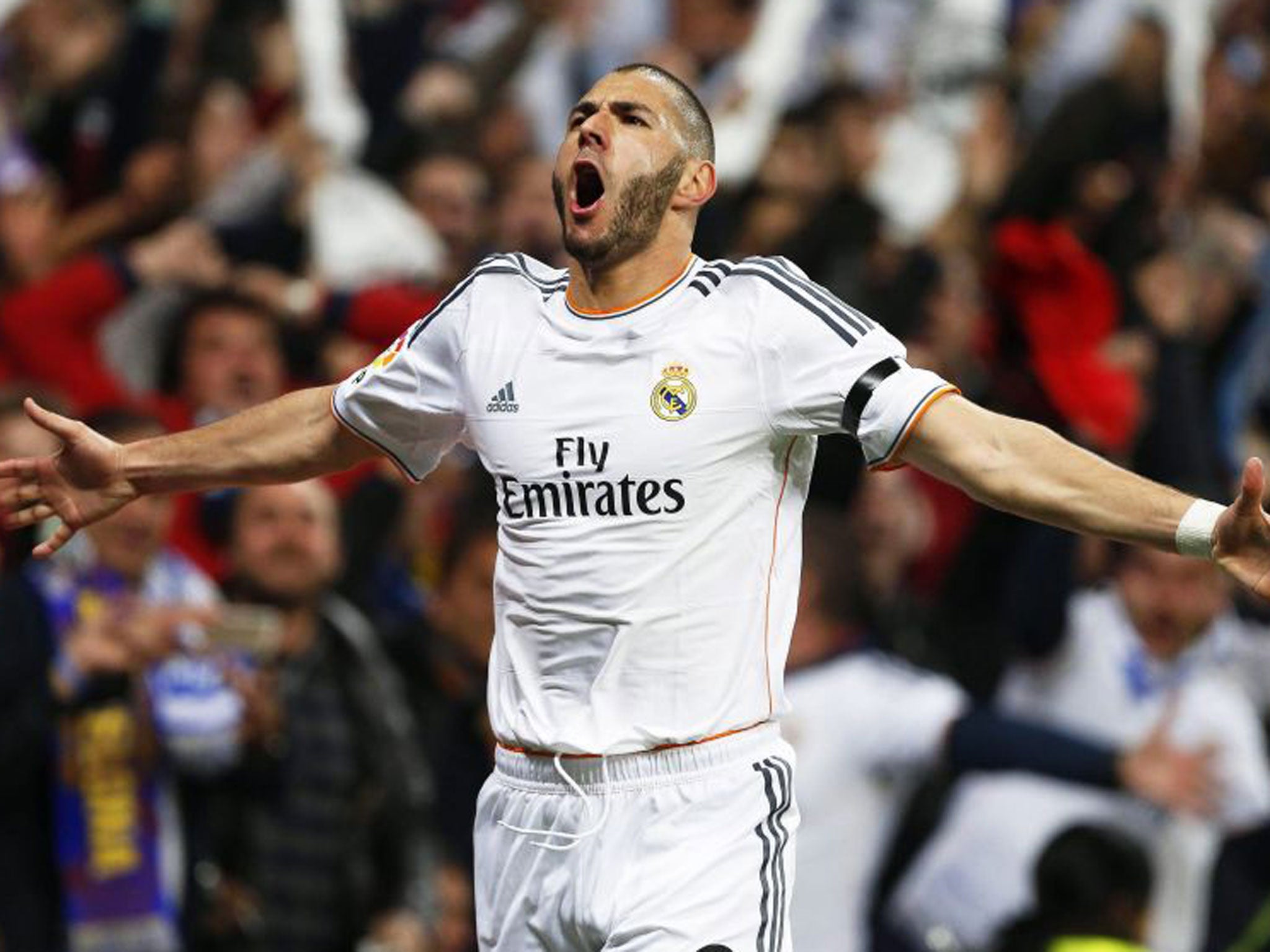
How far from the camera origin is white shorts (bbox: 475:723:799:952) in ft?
19.3

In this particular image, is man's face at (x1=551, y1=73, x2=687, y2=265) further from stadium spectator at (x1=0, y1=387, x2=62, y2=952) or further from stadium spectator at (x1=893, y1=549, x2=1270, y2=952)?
stadium spectator at (x1=893, y1=549, x2=1270, y2=952)

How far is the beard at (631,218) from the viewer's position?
607 cm

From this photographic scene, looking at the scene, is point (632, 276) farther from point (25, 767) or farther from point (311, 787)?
point (311, 787)

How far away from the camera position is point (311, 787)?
30.3 feet

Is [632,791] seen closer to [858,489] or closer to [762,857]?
[762,857]

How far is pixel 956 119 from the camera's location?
14.4 m

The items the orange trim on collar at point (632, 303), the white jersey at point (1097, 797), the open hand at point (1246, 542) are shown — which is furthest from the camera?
the white jersey at point (1097, 797)

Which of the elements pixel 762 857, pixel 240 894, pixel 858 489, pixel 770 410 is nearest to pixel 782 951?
pixel 762 857

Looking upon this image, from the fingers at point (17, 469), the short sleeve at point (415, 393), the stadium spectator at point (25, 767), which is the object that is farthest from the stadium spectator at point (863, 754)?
the fingers at point (17, 469)

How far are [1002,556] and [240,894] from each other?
349cm

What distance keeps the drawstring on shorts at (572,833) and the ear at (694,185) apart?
1.20m

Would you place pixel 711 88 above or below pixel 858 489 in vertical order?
above

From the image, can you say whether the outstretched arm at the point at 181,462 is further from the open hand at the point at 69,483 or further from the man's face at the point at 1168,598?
the man's face at the point at 1168,598

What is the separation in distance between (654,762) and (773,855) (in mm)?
319
